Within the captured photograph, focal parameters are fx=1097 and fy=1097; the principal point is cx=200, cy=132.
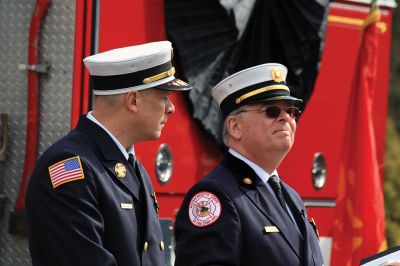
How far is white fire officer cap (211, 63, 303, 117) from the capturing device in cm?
339

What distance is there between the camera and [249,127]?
334 centimetres

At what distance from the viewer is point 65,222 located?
3.05m

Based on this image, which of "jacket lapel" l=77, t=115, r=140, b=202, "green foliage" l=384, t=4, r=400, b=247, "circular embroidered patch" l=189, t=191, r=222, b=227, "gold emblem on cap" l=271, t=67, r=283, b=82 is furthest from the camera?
"green foliage" l=384, t=4, r=400, b=247

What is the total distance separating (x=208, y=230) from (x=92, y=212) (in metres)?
0.33

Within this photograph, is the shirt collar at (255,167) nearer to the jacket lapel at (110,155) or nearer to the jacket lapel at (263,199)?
the jacket lapel at (263,199)

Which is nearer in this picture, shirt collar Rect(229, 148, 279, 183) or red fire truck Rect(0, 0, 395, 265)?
shirt collar Rect(229, 148, 279, 183)

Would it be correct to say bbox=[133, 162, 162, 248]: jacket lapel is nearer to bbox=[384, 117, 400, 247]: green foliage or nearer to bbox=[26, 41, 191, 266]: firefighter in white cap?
bbox=[26, 41, 191, 266]: firefighter in white cap

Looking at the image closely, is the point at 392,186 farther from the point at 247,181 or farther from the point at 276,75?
the point at 247,181

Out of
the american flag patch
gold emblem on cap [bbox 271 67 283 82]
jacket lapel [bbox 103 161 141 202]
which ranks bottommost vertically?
jacket lapel [bbox 103 161 141 202]

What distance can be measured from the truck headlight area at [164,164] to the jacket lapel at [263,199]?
1255mm

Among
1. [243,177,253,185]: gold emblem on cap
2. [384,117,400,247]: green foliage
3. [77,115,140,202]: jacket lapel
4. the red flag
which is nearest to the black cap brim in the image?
[77,115,140,202]: jacket lapel

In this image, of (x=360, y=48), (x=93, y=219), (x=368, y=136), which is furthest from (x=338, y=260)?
(x=93, y=219)

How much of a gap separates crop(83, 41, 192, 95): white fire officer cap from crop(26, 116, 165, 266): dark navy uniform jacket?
0.14m

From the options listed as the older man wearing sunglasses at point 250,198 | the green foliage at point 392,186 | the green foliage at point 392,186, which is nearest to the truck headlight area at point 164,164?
the older man wearing sunglasses at point 250,198
